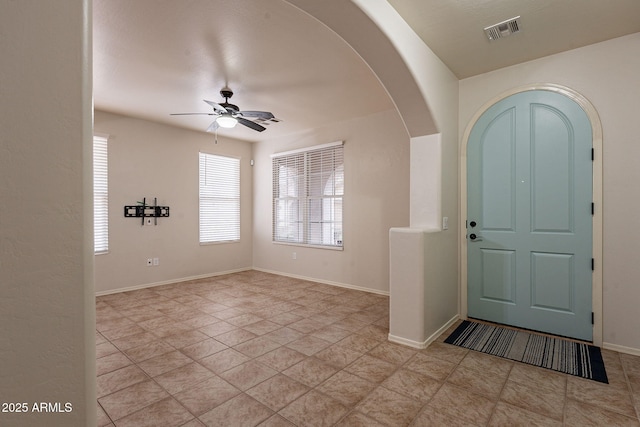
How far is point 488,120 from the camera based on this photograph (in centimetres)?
329

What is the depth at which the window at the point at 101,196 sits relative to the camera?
457cm

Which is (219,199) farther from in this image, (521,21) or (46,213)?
(46,213)

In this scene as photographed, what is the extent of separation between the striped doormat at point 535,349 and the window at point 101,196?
16.1ft

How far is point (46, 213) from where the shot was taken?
730 mm

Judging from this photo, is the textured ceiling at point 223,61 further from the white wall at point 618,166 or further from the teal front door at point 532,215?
the white wall at point 618,166

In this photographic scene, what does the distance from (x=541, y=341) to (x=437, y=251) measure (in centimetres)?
124

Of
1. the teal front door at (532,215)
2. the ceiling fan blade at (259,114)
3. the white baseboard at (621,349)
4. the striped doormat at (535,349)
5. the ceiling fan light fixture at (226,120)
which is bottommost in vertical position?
the striped doormat at (535,349)

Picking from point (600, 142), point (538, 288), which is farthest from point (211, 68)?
point (538, 288)

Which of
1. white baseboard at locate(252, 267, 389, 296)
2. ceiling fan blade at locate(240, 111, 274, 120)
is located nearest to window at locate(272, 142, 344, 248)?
white baseboard at locate(252, 267, 389, 296)

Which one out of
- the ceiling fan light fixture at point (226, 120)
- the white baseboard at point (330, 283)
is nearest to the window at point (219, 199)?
the white baseboard at point (330, 283)

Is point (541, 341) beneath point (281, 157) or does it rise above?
beneath

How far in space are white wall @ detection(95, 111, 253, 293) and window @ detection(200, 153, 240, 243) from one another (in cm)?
14

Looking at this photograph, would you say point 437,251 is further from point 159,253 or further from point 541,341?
point 159,253

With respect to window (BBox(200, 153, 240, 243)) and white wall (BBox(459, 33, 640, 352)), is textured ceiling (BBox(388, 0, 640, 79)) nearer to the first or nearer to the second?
white wall (BBox(459, 33, 640, 352))
